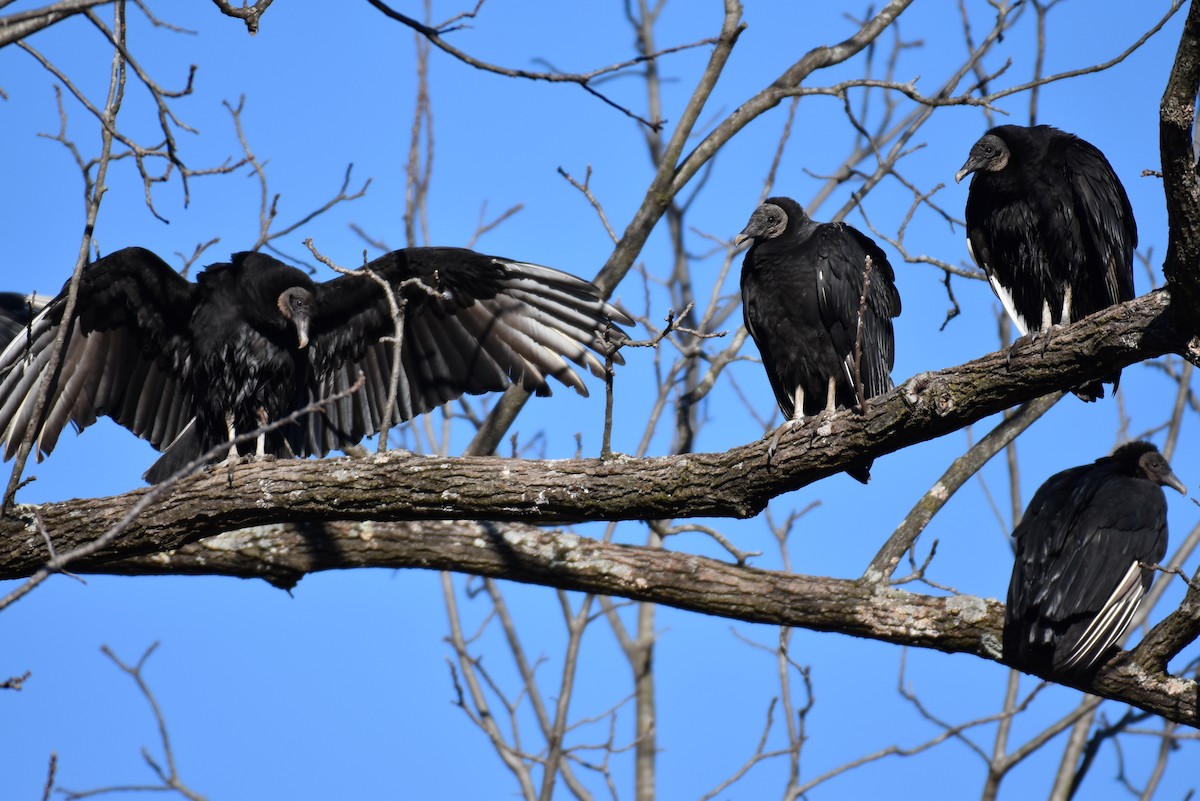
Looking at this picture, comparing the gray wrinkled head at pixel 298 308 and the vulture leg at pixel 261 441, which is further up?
the gray wrinkled head at pixel 298 308

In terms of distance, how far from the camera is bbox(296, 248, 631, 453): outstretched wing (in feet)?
13.4

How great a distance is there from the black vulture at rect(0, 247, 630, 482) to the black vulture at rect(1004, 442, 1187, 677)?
146cm

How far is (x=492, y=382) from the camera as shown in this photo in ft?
13.5

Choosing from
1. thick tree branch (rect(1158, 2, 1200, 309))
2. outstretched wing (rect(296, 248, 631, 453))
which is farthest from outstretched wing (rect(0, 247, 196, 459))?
thick tree branch (rect(1158, 2, 1200, 309))

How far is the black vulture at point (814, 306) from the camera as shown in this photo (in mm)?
3814

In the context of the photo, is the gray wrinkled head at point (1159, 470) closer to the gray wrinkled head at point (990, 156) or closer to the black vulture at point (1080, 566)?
the black vulture at point (1080, 566)

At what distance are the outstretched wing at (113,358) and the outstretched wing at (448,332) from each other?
1.56ft

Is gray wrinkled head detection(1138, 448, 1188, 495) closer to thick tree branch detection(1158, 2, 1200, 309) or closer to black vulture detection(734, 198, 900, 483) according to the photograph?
black vulture detection(734, 198, 900, 483)

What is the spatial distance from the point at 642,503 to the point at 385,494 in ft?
2.08

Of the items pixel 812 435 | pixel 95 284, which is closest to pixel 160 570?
pixel 95 284

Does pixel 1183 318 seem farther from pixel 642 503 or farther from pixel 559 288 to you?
pixel 559 288

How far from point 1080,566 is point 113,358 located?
312cm

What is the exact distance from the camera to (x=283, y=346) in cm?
411

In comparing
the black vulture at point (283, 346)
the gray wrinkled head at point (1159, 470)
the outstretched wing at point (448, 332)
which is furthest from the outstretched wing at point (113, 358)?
the gray wrinkled head at point (1159, 470)
